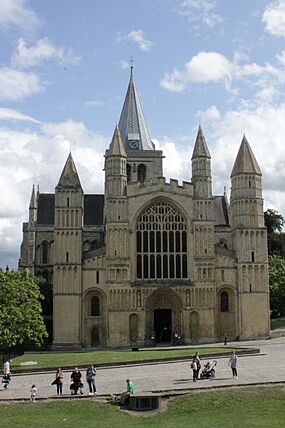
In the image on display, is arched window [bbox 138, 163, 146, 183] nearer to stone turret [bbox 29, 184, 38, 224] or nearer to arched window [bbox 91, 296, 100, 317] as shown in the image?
stone turret [bbox 29, 184, 38, 224]

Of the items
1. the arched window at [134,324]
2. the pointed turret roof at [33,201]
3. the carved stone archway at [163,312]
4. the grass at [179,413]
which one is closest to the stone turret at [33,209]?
the pointed turret roof at [33,201]

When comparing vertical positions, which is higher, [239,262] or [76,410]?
[239,262]

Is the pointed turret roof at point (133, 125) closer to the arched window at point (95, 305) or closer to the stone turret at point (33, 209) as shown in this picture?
the stone turret at point (33, 209)

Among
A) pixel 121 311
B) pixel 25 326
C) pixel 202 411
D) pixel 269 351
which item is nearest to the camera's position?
pixel 202 411

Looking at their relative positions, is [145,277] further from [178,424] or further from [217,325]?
[178,424]

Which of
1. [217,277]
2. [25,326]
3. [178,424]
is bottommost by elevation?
[178,424]

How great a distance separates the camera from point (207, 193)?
222ft

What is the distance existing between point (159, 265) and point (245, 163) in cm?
1540

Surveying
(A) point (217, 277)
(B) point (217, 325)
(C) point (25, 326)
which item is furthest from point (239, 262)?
(C) point (25, 326)

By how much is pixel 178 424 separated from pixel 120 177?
141 feet

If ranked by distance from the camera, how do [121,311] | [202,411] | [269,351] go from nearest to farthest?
[202,411], [269,351], [121,311]

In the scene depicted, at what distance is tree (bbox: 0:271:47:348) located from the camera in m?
43.4

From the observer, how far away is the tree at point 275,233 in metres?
88.9

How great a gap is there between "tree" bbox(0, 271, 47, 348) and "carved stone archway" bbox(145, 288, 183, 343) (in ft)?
63.8
